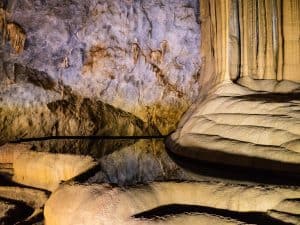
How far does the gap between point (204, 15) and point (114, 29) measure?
5.71ft

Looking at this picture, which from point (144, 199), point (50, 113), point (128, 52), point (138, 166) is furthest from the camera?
point (128, 52)

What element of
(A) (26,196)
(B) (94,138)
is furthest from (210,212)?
(B) (94,138)

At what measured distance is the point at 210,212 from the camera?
7.80ft

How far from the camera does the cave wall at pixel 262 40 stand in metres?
5.68

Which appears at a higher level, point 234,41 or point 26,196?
point 234,41

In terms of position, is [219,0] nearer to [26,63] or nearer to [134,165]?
[134,165]

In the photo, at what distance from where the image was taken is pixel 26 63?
266 inches

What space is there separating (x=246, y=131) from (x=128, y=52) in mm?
3691

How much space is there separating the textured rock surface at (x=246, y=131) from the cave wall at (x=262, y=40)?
55 centimetres

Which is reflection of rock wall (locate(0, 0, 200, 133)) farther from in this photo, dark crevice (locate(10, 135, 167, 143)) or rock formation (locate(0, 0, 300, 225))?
dark crevice (locate(10, 135, 167, 143))

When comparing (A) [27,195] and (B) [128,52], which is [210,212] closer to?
(A) [27,195]

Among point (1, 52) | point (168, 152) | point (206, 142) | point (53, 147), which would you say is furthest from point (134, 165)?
point (1, 52)

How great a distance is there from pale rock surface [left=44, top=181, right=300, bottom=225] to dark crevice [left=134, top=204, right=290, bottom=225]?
0.13 ft

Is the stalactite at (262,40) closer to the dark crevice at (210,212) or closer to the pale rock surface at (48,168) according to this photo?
the pale rock surface at (48,168)
